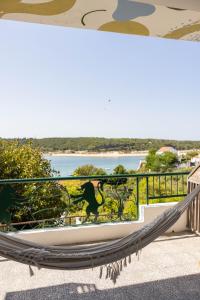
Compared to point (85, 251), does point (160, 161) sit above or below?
below

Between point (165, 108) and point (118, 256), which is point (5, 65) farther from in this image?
point (165, 108)

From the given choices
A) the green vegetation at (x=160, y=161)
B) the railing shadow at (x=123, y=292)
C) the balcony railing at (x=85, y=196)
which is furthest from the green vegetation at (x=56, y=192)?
the green vegetation at (x=160, y=161)

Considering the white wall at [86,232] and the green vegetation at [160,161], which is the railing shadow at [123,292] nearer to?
the white wall at [86,232]

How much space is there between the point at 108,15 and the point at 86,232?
2044mm

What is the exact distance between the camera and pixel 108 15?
2006mm

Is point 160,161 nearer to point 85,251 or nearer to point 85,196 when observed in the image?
point 85,196

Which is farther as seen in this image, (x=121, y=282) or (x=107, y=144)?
(x=107, y=144)

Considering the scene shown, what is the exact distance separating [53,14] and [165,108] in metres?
27.8

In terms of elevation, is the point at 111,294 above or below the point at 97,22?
below

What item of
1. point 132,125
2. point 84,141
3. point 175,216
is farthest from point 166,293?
point 132,125

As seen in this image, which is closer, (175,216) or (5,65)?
(175,216)

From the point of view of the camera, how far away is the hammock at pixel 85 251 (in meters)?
1.47

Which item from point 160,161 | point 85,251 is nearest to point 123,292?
point 85,251

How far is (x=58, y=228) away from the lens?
2.93m
